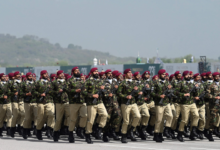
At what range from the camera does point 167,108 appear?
43.7ft

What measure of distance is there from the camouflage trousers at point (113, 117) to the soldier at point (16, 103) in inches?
123

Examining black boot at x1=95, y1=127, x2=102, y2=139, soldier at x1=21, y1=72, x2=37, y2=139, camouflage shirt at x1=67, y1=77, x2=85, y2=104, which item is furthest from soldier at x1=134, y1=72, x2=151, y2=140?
soldier at x1=21, y1=72, x2=37, y2=139

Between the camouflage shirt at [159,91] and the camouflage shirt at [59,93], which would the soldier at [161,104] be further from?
the camouflage shirt at [59,93]

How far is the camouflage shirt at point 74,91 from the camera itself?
1251 cm

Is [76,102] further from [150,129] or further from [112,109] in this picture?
[150,129]

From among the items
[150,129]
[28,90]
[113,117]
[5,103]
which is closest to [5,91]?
[5,103]

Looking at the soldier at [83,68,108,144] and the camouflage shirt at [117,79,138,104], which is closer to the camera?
the soldier at [83,68,108,144]

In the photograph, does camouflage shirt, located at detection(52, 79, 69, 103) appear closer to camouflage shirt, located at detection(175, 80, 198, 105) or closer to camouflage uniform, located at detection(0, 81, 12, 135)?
camouflage uniform, located at detection(0, 81, 12, 135)

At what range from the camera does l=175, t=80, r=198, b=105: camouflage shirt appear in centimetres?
1350

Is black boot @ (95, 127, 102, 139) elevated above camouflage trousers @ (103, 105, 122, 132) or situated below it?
below

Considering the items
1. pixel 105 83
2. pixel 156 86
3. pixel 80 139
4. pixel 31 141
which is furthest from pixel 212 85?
pixel 31 141

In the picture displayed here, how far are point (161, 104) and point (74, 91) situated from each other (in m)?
2.39

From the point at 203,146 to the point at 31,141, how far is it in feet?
15.1

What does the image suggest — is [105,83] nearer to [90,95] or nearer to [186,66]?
[90,95]
